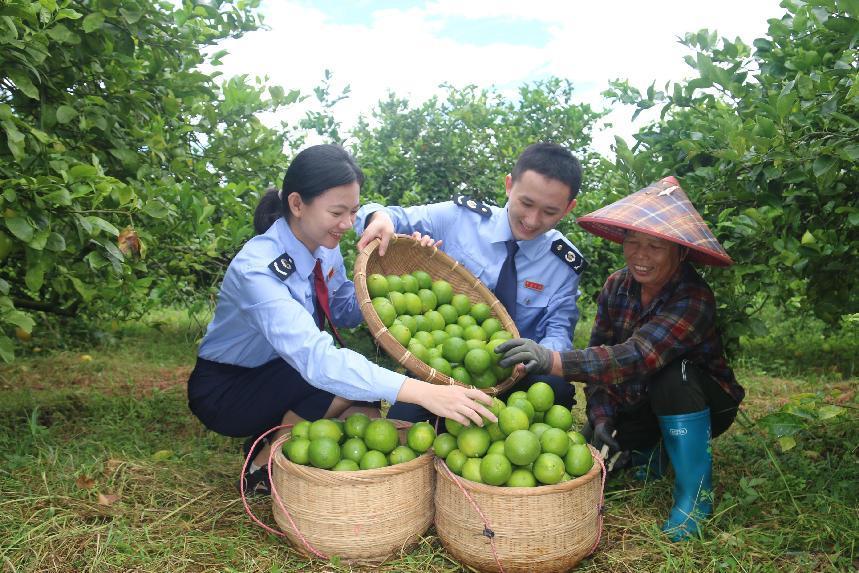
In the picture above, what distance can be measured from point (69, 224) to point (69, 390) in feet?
9.00

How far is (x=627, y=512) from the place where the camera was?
312 centimetres

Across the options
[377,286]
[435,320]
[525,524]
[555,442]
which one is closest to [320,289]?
[377,286]

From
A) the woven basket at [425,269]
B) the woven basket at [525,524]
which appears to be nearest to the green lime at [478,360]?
the woven basket at [425,269]

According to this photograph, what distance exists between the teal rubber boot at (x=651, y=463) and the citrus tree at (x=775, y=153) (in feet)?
2.26

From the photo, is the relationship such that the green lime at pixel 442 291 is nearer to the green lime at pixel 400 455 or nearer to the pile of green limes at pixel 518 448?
→ the pile of green limes at pixel 518 448

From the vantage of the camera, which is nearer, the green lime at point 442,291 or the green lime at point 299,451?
the green lime at point 299,451

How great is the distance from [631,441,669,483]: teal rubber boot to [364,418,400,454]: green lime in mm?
1374

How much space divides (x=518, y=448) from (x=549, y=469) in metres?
0.14

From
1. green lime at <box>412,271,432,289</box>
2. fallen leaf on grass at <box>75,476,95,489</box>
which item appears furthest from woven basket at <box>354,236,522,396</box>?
fallen leaf on grass at <box>75,476,95,489</box>

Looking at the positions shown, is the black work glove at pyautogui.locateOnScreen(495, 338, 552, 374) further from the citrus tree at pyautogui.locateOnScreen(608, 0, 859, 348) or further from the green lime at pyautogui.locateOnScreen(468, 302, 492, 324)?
the citrus tree at pyautogui.locateOnScreen(608, 0, 859, 348)

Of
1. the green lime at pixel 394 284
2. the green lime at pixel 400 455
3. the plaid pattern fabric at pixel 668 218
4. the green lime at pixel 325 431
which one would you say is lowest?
the green lime at pixel 400 455

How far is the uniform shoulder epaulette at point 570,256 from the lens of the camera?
3.86 m

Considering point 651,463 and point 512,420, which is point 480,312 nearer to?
point 512,420

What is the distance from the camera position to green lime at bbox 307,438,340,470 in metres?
2.68
